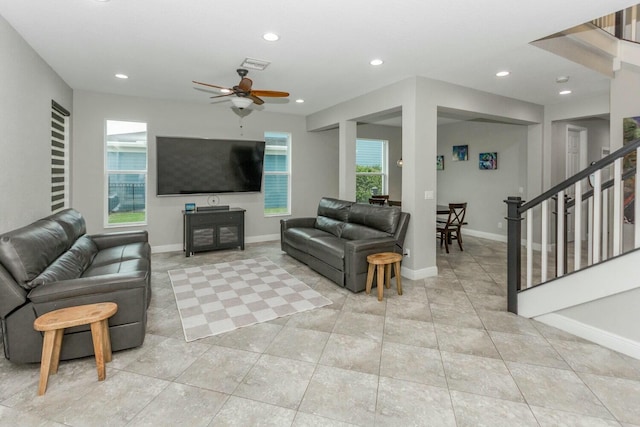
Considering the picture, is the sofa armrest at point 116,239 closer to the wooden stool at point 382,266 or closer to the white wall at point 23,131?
the white wall at point 23,131

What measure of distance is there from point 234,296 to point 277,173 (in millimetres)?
3719

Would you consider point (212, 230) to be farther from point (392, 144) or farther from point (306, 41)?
point (392, 144)

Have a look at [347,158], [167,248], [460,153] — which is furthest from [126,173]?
[460,153]

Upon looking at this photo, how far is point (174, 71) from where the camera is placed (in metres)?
4.19

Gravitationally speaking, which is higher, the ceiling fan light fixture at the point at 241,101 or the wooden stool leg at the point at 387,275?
the ceiling fan light fixture at the point at 241,101

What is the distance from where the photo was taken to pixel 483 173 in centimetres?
725

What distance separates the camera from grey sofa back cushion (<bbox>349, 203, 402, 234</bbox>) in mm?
4273

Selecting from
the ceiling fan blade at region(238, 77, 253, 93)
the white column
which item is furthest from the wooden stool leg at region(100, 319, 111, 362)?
the white column

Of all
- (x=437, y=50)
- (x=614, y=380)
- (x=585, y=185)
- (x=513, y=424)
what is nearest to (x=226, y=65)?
(x=437, y=50)

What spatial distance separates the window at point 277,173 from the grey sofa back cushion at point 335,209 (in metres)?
1.57

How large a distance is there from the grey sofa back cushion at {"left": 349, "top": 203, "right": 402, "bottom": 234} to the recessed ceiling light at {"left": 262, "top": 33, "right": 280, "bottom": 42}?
245 cm

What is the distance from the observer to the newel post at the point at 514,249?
3.11 m

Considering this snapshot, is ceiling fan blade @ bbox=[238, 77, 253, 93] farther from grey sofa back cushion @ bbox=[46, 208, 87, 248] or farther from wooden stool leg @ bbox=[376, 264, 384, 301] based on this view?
wooden stool leg @ bbox=[376, 264, 384, 301]

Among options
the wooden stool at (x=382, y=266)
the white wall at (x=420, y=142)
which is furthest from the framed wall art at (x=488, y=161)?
the wooden stool at (x=382, y=266)
